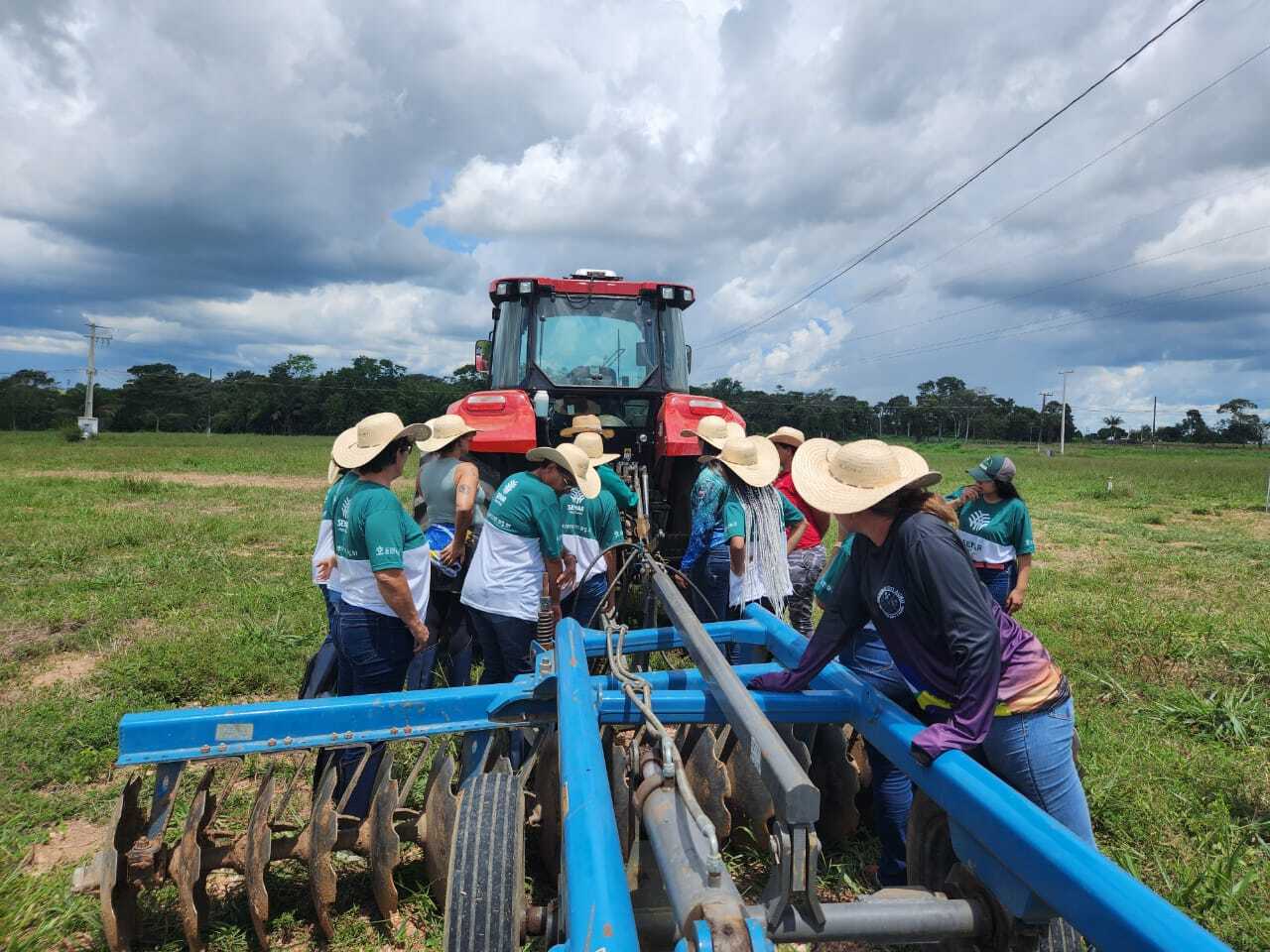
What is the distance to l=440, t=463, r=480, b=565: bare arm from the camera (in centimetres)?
437

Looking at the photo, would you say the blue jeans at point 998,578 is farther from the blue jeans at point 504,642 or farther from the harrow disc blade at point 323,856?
the harrow disc blade at point 323,856

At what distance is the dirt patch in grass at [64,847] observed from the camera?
291cm

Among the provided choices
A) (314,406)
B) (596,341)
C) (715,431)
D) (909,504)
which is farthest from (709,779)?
(314,406)

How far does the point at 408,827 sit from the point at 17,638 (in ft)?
14.8

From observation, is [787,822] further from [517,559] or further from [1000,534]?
[1000,534]

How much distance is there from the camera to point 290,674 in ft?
15.8

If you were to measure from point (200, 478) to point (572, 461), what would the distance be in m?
18.5

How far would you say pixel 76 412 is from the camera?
62.5 meters

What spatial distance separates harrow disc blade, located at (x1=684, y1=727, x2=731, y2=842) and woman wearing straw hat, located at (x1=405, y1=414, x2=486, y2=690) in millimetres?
1739

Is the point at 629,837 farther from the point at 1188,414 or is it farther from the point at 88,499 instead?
the point at 1188,414

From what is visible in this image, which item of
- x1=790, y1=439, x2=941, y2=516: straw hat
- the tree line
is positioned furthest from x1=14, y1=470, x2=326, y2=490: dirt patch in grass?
the tree line

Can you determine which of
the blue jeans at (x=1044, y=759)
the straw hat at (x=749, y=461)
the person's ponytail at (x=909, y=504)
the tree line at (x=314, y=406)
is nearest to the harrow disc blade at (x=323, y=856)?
the person's ponytail at (x=909, y=504)

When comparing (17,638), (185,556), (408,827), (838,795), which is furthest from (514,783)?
(185,556)

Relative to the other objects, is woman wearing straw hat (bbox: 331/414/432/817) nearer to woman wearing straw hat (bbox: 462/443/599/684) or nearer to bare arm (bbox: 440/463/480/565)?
woman wearing straw hat (bbox: 462/443/599/684)
